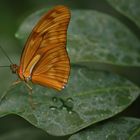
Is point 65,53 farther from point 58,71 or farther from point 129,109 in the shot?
point 129,109

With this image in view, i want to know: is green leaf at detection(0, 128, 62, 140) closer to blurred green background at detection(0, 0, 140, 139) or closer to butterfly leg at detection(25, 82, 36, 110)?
blurred green background at detection(0, 0, 140, 139)

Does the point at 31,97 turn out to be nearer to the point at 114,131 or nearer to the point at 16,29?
the point at 114,131

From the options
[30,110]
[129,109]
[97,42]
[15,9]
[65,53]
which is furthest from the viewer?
[15,9]

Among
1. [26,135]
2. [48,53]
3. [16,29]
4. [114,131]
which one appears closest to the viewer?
[114,131]

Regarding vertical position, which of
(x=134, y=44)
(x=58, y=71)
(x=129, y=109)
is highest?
(x=58, y=71)

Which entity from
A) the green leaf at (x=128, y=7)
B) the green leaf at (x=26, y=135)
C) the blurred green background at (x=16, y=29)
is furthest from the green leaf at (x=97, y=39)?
the green leaf at (x=26, y=135)

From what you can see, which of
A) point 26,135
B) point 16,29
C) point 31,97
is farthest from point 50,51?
point 16,29

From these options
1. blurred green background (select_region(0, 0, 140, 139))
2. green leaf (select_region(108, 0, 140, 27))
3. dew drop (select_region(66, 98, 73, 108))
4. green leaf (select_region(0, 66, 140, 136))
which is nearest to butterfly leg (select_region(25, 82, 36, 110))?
green leaf (select_region(0, 66, 140, 136))

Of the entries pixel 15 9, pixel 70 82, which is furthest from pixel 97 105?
pixel 15 9
